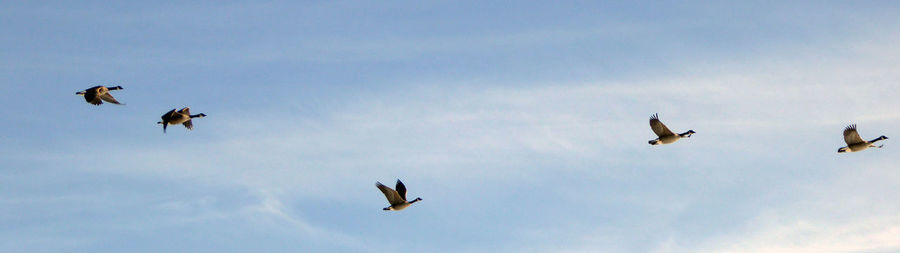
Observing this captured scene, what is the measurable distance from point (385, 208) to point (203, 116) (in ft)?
47.7

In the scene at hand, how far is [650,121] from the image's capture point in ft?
221

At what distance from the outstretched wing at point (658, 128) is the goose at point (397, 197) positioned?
13.4m

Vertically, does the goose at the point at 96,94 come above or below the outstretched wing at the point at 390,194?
above

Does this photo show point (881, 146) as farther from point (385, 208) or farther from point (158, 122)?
point (158, 122)

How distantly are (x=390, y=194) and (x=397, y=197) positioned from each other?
0.46 meters

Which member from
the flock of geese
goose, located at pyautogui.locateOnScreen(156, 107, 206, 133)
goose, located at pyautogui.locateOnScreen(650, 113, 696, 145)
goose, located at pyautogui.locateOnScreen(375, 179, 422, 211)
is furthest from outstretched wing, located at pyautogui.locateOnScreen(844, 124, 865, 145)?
goose, located at pyautogui.locateOnScreen(156, 107, 206, 133)

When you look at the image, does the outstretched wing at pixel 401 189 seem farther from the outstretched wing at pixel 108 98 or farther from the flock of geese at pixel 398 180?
the outstretched wing at pixel 108 98

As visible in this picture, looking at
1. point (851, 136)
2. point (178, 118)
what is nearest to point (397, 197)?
point (178, 118)

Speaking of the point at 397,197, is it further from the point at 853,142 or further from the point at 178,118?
the point at 853,142

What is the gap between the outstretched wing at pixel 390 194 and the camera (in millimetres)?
62094

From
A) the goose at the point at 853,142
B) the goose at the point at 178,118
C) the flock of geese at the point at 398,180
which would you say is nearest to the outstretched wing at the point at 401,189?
the flock of geese at the point at 398,180

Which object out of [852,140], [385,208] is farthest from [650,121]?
[385,208]

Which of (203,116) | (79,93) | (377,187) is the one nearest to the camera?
(377,187)

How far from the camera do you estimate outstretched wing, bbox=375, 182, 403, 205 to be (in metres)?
62.1
